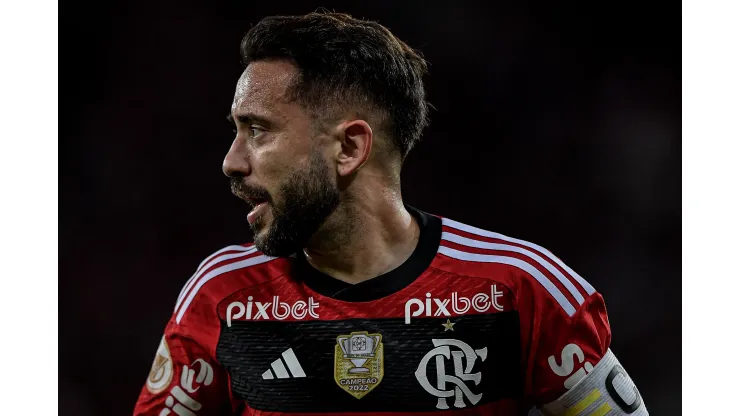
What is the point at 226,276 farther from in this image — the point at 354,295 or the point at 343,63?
the point at 343,63

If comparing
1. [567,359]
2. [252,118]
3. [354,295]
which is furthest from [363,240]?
[567,359]

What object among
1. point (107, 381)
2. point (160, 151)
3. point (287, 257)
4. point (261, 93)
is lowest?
point (107, 381)

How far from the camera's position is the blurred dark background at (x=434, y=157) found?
2.35m

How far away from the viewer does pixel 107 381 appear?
2643 mm

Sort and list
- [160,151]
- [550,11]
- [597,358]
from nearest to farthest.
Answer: [597,358], [550,11], [160,151]

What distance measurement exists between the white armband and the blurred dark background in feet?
2.99

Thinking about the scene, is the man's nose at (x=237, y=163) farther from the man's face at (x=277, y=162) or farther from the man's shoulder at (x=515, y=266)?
the man's shoulder at (x=515, y=266)

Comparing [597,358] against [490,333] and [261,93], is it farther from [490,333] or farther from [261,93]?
[261,93]

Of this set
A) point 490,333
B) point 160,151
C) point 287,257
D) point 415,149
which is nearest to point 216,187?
point 160,151

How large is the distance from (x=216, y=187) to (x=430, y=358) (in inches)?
50.6

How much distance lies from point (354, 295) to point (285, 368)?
0.21m

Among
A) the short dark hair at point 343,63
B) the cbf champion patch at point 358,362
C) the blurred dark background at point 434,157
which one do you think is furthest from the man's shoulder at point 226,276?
the blurred dark background at point 434,157

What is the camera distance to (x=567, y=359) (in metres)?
1.58

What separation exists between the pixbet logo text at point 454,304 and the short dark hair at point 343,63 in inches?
13.4
